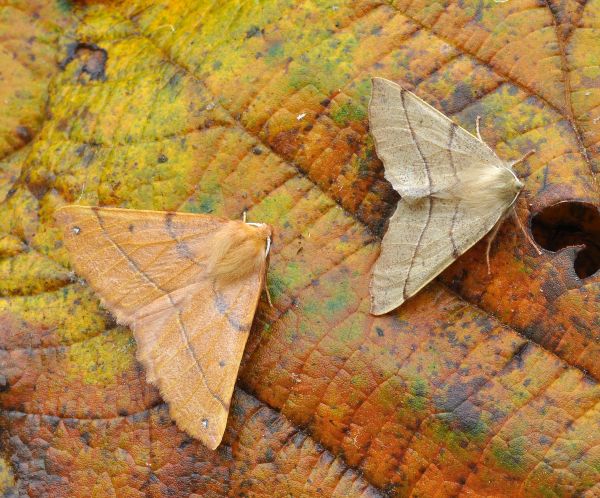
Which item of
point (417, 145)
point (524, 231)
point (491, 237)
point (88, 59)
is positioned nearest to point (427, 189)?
point (417, 145)

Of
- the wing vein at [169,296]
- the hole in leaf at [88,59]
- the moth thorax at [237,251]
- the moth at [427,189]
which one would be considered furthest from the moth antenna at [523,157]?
the hole in leaf at [88,59]

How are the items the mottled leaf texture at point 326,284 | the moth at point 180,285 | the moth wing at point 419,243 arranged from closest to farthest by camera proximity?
the mottled leaf texture at point 326,284, the moth wing at point 419,243, the moth at point 180,285

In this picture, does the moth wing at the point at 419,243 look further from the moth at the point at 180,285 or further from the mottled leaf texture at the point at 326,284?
the moth at the point at 180,285

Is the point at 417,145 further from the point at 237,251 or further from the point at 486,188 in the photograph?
the point at 237,251

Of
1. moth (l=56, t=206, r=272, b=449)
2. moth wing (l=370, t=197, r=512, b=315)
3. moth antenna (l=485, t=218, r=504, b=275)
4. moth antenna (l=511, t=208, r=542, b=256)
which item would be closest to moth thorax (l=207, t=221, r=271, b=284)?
moth (l=56, t=206, r=272, b=449)

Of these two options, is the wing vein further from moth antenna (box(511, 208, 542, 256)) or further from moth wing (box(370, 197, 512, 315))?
moth antenna (box(511, 208, 542, 256))

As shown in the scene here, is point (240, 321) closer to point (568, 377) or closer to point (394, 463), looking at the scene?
point (394, 463)
